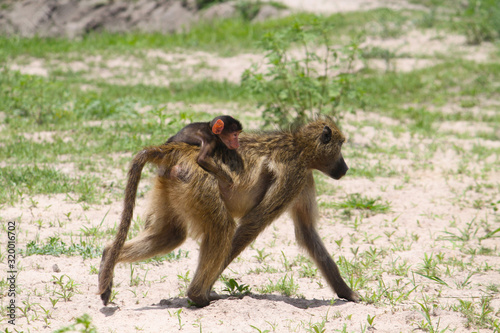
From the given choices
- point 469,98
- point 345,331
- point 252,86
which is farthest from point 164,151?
point 469,98

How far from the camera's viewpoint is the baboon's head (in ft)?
13.5

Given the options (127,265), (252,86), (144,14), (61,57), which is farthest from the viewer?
(144,14)

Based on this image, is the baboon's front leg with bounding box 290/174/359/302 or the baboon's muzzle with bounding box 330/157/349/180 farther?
the baboon's muzzle with bounding box 330/157/349/180

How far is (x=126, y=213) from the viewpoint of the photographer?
3.36m

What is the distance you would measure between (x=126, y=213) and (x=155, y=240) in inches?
18.9

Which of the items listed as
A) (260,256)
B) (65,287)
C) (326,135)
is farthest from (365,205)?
(65,287)

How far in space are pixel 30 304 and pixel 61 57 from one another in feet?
29.5

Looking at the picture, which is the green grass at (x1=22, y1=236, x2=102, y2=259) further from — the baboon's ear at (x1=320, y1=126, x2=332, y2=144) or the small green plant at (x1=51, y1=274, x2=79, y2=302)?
the baboon's ear at (x1=320, y1=126, x2=332, y2=144)

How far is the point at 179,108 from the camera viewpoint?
878 centimetres

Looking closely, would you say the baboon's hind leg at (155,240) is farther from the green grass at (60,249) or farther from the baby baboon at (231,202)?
the green grass at (60,249)

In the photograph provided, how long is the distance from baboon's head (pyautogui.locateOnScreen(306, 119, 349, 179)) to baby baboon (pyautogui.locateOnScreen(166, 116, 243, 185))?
70cm

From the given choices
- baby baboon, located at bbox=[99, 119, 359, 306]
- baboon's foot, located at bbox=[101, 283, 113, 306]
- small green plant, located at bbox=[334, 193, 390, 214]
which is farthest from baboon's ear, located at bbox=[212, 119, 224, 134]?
small green plant, located at bbox=[334, 193, 390, 214]

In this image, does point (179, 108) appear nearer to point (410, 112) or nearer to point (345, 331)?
point (410, 112)

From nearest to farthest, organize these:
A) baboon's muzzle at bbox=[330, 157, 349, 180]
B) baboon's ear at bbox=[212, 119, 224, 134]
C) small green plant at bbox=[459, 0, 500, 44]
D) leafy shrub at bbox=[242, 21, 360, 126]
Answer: baboon's ear at bbox=[212, 119, 224, 134] → baboon's muzzle at bbox=[330, 157, 349, 180] → leafy shrub at bbox=[242, 21, 360, 126] → small green plant at bbox=[459, 0, 500, 44]
